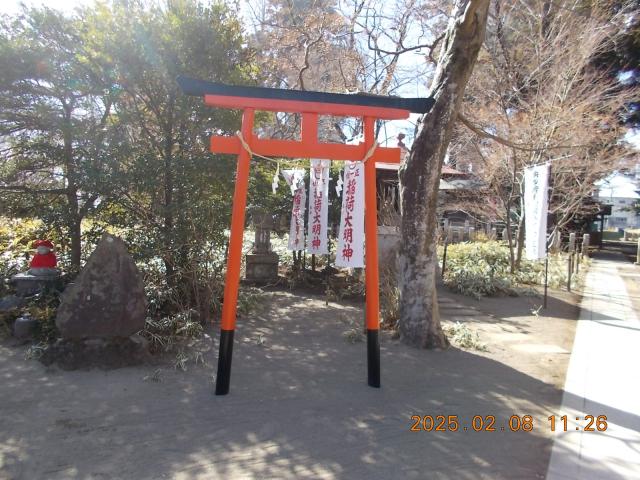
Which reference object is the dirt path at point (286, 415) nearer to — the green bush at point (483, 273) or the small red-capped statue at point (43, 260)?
the small red-capped statue at point (43, 260)

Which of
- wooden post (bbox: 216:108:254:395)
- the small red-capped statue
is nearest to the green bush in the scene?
wooden post (bbox: 216:108:254:395)

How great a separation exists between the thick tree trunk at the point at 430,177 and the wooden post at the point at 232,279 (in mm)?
2214

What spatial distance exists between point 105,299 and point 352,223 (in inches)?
134

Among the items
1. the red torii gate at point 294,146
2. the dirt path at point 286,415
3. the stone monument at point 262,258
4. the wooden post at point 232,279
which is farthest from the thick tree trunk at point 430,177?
the stone monument at point 262,258

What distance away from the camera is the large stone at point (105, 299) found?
435 cm

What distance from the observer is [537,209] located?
754 cm

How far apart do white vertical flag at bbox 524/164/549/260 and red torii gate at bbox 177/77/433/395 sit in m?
3.98

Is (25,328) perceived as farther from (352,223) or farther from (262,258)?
(262,258)

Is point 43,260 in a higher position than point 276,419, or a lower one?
higher

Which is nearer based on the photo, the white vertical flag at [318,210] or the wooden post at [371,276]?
the wooden post at [371,276]

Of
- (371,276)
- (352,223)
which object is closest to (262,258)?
(352,223)

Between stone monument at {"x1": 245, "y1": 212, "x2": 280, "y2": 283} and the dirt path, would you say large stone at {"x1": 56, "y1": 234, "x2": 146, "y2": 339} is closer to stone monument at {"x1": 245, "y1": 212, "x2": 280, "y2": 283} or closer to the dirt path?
the dirt path

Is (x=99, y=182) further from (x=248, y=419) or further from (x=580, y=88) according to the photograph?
(x=580, y=88)

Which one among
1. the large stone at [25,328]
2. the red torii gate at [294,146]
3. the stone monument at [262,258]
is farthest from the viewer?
the stone monument at [262,258]
